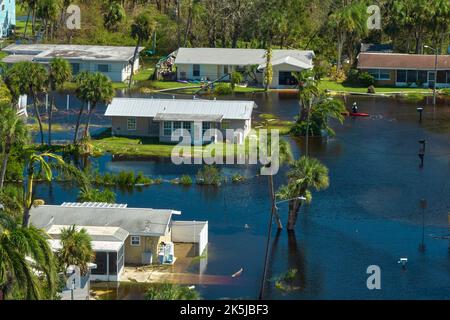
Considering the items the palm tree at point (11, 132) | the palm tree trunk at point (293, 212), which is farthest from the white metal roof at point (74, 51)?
the palm tree at point (11, 132)

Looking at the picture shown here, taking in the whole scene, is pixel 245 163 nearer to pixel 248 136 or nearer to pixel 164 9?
pixel 248 136

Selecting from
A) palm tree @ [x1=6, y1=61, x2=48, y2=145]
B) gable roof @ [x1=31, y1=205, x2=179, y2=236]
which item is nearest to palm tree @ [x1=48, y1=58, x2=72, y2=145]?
palm tree @ [x1=6, y1=61, x2=48, y2=145]

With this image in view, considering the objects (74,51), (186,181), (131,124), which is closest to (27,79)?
(131,124)

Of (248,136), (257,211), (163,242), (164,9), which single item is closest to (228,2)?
(164,9)

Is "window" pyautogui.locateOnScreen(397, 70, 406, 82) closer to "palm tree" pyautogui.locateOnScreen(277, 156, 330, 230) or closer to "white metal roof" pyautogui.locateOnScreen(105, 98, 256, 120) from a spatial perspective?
"white metal roof" pyautogui.locateOnScreen(105, 98, 256, 120)

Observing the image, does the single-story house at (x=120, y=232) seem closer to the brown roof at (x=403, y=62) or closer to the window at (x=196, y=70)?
the window at (x=196, y=70)

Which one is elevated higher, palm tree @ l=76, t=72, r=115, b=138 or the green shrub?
palm tree @ l=76, t=72, r=115, b=138
